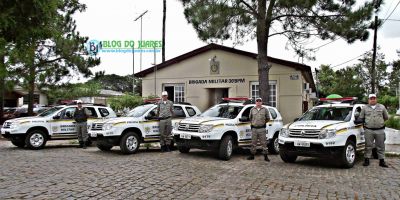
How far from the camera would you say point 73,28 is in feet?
69.4

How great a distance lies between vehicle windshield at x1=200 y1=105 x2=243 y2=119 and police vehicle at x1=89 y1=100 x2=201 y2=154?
161cm

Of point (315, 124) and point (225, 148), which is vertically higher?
point (315, 124)

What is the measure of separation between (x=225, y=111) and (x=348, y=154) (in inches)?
159

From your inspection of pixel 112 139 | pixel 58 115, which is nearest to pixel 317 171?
pixel 112 139

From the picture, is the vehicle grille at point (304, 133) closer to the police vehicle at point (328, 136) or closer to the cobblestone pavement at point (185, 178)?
the police vehicle at point (328, 136)

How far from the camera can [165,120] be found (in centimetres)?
1266

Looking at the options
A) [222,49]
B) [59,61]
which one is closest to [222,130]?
[222,49]

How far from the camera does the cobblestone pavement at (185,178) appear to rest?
6.76 metres

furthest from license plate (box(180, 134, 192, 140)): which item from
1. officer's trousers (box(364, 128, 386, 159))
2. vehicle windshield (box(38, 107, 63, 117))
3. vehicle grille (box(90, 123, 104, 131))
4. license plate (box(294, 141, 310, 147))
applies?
vehicle windshield (box(38, 107, 63, 117))

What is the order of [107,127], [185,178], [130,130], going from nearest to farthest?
[185,178]
[107,127]
[130,130]

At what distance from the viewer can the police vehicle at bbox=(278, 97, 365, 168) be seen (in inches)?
380

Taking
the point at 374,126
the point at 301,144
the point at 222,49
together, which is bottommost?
the point at 301,144

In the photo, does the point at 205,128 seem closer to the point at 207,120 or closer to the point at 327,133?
the point at 207,120

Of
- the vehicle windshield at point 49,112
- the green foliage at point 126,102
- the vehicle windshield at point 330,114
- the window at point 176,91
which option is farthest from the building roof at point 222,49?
the vehicle windshield at point 49,112
